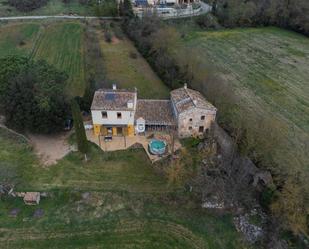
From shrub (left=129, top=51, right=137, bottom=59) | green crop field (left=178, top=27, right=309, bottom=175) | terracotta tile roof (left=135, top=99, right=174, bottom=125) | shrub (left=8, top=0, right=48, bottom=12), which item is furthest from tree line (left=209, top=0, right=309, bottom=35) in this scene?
shrub (left=8, top=0, right=48, bottom=12)

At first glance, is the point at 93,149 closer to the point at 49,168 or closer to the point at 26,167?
the point at 49,168

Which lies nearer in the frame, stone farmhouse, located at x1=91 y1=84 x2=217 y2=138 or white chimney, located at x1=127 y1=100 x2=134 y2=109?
white chimney, located at x1=127 y1=100 x2=134 y2=109

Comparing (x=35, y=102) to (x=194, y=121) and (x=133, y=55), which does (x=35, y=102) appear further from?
(x=133, y=55)

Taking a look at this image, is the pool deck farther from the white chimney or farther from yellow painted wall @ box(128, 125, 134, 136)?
the white chimney

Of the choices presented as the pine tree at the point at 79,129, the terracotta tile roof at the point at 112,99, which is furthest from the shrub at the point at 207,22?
the pine tree at the point at 79,129

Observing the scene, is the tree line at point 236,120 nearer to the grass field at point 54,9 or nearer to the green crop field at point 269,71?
the green crop field at point 269,71

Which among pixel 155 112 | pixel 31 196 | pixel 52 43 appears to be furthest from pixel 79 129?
pixel 52 43

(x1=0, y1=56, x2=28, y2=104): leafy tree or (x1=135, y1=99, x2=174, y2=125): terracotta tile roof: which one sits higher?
(x1=0, y1=56, x2=28, y2=104): leafy tree
